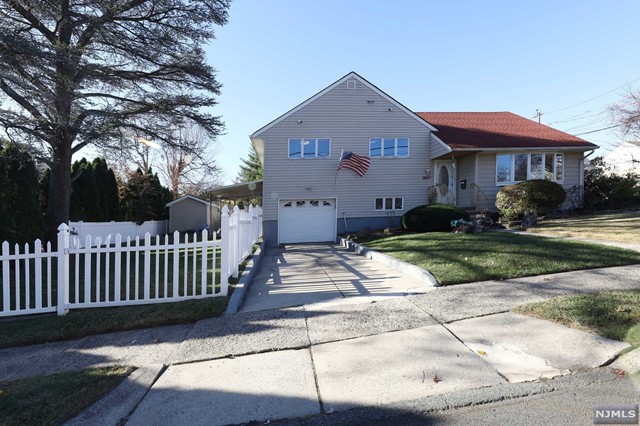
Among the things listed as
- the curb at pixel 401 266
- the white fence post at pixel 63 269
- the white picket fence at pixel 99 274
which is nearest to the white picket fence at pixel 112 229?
the white picket fence at pixel 99 274

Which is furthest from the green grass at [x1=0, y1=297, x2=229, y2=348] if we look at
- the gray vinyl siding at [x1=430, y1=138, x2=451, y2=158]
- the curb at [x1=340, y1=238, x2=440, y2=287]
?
the gray vinyl siding at [x1=430, y1=138, x2=451, y2=158]

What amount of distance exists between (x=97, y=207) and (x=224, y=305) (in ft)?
52.1

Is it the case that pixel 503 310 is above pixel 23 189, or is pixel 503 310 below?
below

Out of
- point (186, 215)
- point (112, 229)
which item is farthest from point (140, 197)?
point (112, 229)

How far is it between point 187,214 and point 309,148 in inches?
533

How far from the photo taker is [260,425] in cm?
269

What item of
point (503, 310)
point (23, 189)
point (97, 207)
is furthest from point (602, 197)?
point (97, 207)

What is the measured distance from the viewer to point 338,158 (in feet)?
57.9

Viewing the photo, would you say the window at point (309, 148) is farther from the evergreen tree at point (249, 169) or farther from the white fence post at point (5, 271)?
the evergreen tree at point (249, 169)

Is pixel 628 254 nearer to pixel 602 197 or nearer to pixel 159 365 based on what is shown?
pixel 159 365

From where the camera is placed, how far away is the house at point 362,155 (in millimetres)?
17188

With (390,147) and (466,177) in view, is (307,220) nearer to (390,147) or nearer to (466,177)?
(390,147)

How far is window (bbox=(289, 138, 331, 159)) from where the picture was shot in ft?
57.1
